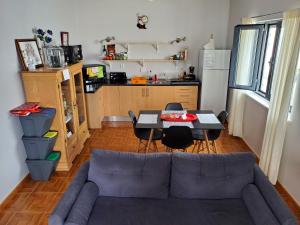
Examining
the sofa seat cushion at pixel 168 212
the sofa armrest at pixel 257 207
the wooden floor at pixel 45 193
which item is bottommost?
the wooden floor at pixel 45 193

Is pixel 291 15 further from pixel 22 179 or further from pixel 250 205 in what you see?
pixel 22 179

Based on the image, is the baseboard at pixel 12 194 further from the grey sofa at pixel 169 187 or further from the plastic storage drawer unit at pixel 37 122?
the grey sofa at pixel 169 187

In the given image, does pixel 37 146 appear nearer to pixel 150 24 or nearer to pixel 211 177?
pixel 211 177

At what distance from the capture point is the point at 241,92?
430 cm

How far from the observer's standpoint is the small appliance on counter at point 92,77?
189 inches

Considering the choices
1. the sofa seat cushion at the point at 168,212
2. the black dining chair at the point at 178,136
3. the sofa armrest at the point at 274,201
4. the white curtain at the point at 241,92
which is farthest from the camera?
the white curtain at the point at 241,92

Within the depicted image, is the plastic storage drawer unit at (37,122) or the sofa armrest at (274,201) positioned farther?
the plastic storage drawer unit at (37,122)

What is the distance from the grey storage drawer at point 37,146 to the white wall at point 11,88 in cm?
11

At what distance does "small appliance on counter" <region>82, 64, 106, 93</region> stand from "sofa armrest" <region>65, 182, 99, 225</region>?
117 inches

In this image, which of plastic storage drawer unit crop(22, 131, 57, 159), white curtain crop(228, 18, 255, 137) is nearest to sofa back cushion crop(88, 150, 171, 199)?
plastic storage drawer unit crop(22, 131, 57, 159)

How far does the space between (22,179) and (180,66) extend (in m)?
4.00

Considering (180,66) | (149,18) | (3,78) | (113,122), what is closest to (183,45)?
(180,66)

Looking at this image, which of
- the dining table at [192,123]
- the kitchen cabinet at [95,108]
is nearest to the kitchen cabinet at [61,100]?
the kitchen cabinet at [95,108]

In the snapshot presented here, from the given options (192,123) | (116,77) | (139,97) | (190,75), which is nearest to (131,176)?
(192,123)
